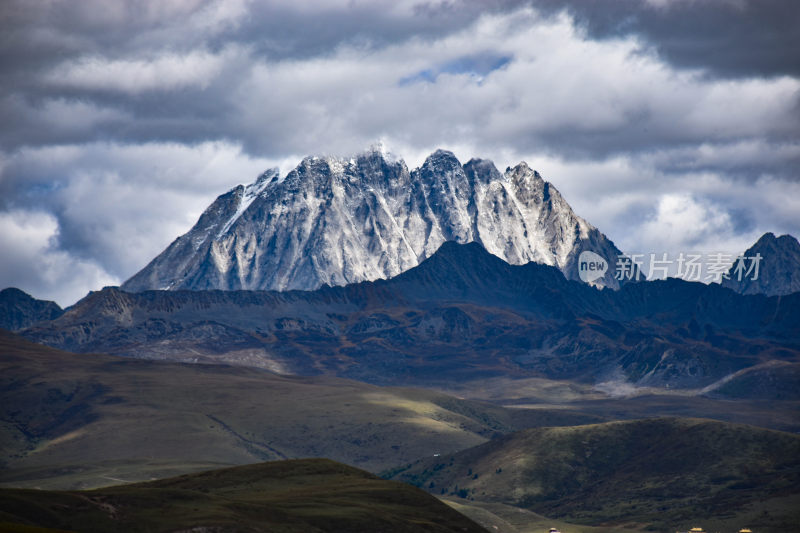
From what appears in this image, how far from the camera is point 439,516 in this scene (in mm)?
196250

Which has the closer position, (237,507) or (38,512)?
(38,512)

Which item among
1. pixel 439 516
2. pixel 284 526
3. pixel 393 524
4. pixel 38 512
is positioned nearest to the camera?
pixel 38 512

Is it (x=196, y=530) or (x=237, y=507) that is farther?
(x=237, y=507)

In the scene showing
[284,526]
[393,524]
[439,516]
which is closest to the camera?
[284,526]

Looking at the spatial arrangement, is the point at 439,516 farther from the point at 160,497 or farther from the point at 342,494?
the point at 160,497

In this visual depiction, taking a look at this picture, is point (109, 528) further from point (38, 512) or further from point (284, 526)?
point (284, 526)

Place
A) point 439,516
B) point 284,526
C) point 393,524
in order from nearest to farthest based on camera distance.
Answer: point 284,526, point 393,524, point 439,516

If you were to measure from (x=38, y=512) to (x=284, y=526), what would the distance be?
114 ft

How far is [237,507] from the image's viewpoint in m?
166

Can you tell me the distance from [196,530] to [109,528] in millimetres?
12548

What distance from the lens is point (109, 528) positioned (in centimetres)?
15075

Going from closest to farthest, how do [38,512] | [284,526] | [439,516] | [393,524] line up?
[38,512], [284,526], [393,524], [439,516]

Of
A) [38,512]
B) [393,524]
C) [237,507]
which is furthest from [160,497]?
[393,524]

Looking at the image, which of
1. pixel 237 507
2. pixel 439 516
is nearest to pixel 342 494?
pixel 439 516
